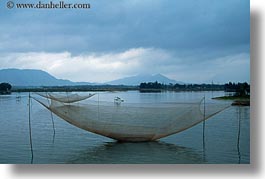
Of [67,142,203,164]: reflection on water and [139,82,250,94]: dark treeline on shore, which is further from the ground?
[139,82,250,94]: dark treeline on shore

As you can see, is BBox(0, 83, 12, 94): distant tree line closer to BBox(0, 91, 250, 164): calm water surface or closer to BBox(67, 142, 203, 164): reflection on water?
BBox(0, 91, 250, 164): calm water surface

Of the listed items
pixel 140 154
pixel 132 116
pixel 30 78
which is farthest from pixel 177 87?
pixel 30 78

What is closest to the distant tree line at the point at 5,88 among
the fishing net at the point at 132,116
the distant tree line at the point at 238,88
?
the fishing net at the point at 132,116

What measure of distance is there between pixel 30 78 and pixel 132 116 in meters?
1.00

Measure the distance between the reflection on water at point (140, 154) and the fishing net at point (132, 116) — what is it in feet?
0.38

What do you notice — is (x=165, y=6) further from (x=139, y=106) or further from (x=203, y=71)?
(x=139, y=106)

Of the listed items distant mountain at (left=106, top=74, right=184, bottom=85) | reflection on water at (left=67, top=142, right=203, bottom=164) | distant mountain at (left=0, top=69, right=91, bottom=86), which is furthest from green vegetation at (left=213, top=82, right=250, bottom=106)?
distant mountain at (left=0, top=69, right=91, bottom=86)

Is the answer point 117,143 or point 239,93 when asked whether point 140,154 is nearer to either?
point 117,143

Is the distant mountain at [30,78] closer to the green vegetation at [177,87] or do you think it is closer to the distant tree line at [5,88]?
the distant tree line at [5,88]

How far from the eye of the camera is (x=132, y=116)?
3.82 meters

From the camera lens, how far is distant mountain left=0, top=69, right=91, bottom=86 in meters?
3.66

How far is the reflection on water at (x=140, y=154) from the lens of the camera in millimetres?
3537

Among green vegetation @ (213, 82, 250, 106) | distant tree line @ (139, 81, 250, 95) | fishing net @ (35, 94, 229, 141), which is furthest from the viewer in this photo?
fishing net @ (35, 94, 229, 141)

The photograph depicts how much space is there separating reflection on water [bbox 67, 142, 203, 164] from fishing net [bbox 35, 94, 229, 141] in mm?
117
